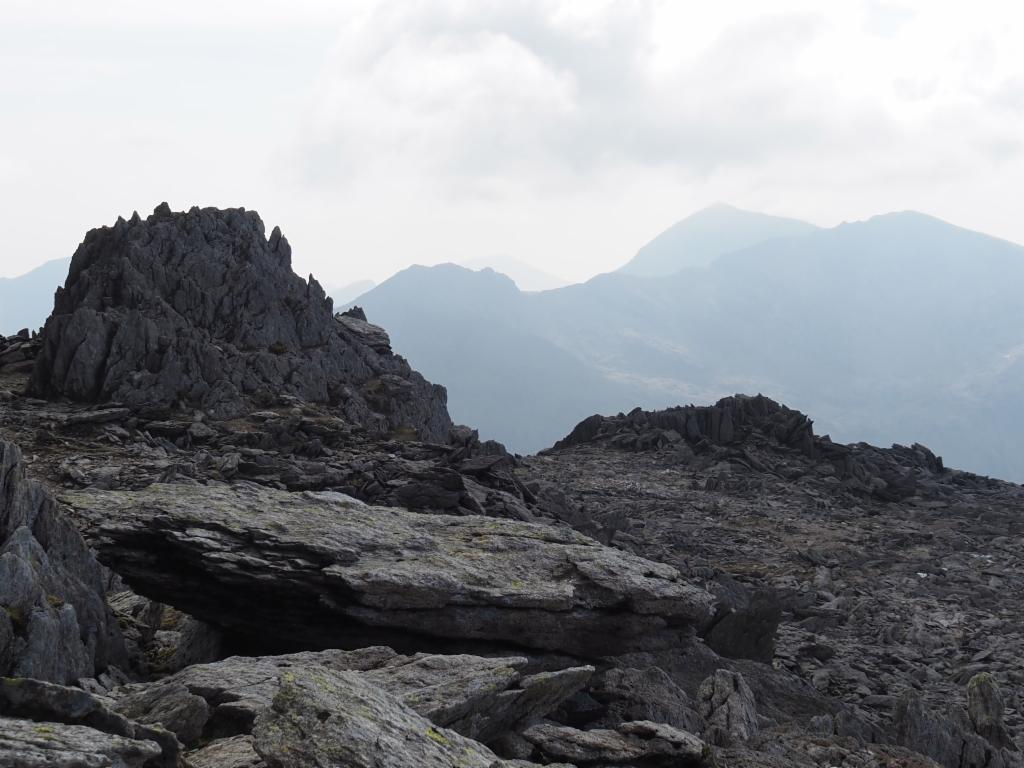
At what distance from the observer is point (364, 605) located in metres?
13.8

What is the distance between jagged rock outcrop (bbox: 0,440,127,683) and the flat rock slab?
752mm

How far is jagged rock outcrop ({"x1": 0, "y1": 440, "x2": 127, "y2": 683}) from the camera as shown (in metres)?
11.1

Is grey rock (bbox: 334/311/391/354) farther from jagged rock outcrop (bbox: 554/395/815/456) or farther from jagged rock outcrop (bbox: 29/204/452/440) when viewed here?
jagged rock outcrop (bbox: 554/395/815/456)

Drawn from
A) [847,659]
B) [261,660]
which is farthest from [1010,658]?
[261,660]

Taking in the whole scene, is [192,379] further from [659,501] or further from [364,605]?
[364,605]

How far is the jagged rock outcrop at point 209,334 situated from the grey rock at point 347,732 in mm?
33524

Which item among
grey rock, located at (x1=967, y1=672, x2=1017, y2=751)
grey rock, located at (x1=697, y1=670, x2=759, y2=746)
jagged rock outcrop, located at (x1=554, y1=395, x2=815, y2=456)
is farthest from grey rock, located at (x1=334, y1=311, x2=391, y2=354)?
grey rock, located at (x1=967, y1=672, x2=1017, y2=751)

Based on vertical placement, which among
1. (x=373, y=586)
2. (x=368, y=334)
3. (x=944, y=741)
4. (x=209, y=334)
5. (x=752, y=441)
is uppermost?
(x=368, y=334)

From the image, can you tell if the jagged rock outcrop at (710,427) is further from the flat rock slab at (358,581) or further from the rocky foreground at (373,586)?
the flat rock slab at (358,581)

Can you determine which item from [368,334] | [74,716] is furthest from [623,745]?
[368,334]

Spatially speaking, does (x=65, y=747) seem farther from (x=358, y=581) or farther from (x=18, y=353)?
(x=18, y=353)

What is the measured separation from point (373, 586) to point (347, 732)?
580cm

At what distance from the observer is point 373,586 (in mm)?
13648

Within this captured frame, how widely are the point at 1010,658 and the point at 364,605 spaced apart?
21.8 meters
